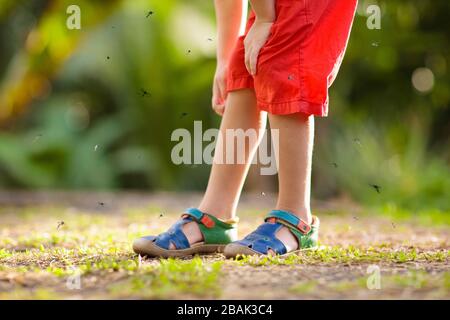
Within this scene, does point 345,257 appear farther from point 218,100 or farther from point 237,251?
point 218,100

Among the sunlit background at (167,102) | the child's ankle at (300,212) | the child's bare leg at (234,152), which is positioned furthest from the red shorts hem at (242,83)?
the sunlit background at (167,102)

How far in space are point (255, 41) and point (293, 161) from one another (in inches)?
18.1

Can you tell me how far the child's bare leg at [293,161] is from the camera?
2.76 meters

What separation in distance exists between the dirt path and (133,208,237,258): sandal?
73mm

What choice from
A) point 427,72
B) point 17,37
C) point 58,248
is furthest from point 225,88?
point 17,37

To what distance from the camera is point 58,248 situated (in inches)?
128

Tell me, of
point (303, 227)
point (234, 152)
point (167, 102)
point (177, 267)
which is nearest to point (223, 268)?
point (177, 267)

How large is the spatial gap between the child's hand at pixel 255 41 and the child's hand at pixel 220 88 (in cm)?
29

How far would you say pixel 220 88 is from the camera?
10.3 feet

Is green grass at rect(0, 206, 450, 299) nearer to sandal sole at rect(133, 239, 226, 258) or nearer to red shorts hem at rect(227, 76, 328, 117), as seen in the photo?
sandal sole at rect(133, 239, 226, 258)

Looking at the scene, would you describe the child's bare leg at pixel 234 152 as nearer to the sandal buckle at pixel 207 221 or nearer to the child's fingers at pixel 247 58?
the sandal buckle at pixel 207 221

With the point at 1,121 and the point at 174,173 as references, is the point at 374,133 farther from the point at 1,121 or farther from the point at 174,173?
the point at 1,121
